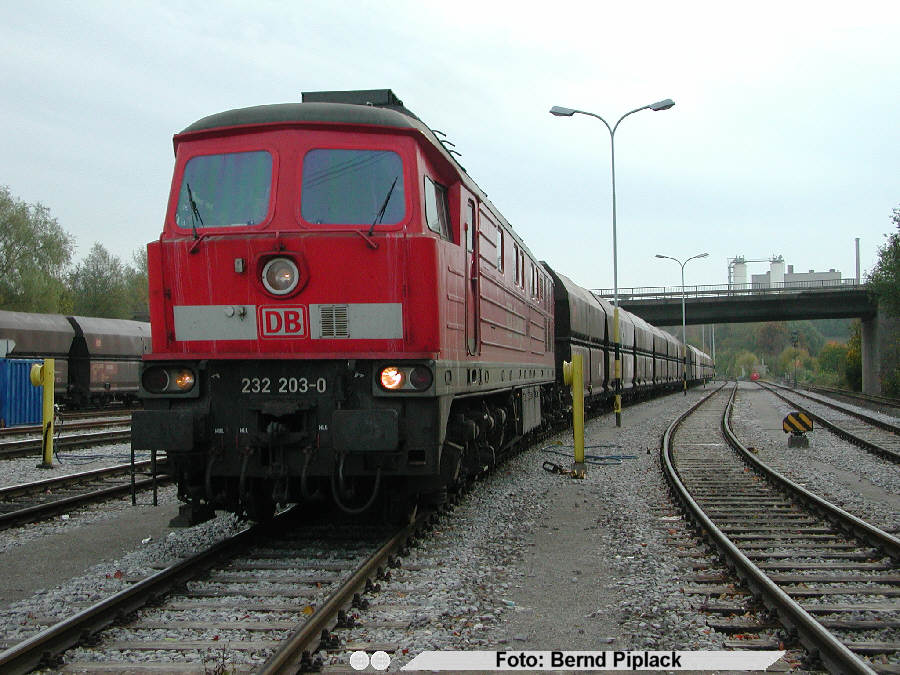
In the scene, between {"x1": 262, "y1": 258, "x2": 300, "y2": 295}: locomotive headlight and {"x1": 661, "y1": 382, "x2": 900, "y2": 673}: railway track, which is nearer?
{"x1": 661, "y1": 382, "x2": 900, "y2": 673}: railway track

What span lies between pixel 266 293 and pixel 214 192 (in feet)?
3.31

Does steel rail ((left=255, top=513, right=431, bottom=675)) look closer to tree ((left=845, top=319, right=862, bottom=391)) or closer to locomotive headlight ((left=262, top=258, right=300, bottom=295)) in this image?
locomotive headlight ((left=262, top=258, right=300, bottom=295))

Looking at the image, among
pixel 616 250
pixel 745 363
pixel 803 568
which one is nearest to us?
pixel 803 568

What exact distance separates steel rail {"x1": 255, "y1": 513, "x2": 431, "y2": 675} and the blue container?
15.5 m

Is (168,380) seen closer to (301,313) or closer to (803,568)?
(301,313)

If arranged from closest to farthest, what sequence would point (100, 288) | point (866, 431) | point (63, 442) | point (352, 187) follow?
point (352, 187) → point (63, 442) → point (866, 431) → point (100, 288)

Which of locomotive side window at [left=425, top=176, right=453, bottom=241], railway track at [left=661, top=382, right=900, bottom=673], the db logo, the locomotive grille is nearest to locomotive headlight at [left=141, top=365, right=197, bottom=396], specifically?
the db logo

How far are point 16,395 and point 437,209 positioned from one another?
1642 centimetres

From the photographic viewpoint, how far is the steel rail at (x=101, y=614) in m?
4.02

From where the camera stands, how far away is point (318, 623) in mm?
4434

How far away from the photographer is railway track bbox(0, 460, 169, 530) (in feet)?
26.2

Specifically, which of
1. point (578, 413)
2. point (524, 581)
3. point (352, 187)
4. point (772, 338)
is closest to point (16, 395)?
point (578, 413)

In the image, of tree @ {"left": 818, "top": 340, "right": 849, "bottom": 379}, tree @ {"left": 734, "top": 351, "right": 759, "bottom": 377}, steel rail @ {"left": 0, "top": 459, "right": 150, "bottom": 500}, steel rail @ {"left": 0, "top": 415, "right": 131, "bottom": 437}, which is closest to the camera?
steel rail @ {"left": 0, "top": 459, "right": 150, "bottom": 500}

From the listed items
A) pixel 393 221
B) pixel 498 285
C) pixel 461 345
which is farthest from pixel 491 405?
pixel 393 221
